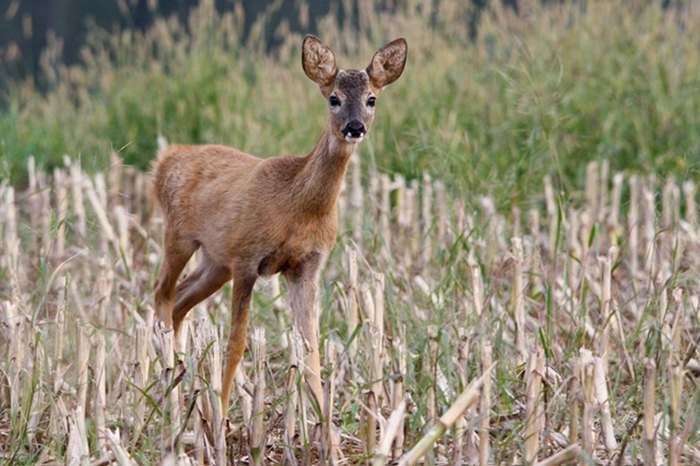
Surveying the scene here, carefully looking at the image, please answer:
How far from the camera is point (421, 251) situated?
548 cm

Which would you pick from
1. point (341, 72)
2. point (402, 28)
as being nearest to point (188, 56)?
point (402, 28)

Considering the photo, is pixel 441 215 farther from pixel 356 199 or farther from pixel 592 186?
pixel 592 186

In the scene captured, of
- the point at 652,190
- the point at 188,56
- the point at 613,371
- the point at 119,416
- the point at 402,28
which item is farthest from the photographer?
the point at 188,56

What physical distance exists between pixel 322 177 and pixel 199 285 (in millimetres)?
1064

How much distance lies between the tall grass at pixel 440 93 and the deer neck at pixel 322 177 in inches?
109

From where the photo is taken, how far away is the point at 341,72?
168 inches

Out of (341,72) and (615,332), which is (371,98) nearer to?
(341,72)

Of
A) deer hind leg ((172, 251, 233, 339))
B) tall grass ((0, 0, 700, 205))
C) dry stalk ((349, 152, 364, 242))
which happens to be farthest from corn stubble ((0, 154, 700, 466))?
tall grass ((0, 0, 700, 205))

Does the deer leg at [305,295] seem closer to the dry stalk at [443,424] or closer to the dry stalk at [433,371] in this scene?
the dry stalk at [433,371]

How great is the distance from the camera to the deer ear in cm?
436

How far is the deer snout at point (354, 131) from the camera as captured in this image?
4.00m

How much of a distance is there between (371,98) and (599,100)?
4231 millimetres

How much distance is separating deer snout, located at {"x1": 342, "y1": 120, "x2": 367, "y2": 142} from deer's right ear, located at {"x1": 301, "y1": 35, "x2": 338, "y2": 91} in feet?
1.35

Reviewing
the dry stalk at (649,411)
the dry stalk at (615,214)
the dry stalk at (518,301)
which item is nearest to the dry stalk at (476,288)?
the dry stalk at (518,301)
